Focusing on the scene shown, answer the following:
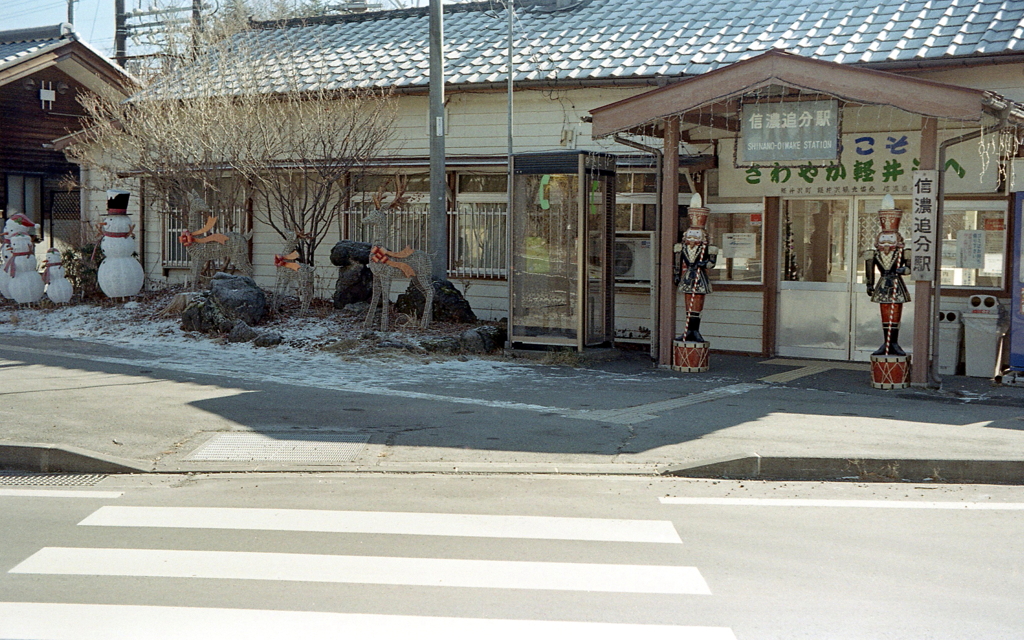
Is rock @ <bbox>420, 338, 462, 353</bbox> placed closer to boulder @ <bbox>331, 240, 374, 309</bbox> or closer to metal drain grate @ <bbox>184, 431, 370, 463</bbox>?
boulder @ <bbox>331, 240, 374, 309</bbox>

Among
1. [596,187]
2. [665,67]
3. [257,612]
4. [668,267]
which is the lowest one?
[257,612]

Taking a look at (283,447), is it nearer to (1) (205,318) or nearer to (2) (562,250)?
(2) (562,250)

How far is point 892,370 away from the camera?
1102 cm

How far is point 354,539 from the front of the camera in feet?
18.8

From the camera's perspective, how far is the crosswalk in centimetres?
439

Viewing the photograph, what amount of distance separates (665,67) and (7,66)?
57.7 ft

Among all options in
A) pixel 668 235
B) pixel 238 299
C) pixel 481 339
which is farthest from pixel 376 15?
pixel 668 235

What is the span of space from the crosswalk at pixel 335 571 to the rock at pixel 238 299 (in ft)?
25.9

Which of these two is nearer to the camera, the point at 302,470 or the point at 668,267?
the point at 302,470

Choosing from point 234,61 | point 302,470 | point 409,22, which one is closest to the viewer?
point 302,470

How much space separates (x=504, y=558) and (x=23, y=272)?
14529 mm

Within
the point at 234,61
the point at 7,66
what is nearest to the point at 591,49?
the point at 234,61

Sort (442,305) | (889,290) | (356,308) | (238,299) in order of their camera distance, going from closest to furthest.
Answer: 1. (889,290)
2. (238,299)
3. (442,305)
4. (356,308)

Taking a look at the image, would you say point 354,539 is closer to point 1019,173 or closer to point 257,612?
point 257,612
